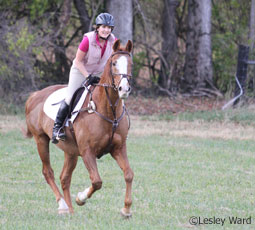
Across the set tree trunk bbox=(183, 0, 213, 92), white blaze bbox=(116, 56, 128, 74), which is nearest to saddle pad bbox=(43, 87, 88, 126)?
white blaze bbox=(116, 56, 128, 74)

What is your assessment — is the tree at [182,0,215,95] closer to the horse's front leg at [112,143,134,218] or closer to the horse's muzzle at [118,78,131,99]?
the horse's front leg at [112,143,134,218]

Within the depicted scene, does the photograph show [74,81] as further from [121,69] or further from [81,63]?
[121,69]

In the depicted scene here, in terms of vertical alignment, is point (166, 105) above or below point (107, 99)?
below

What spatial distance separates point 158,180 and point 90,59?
325 centimetres

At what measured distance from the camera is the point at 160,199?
8.44m

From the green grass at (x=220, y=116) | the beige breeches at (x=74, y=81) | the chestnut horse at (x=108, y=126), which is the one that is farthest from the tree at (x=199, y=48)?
the chestnut horse at (x=108, y=126)

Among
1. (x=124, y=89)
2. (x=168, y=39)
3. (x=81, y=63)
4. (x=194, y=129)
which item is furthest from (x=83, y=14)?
(x=124, y=89)

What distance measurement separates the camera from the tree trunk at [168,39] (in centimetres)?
2298

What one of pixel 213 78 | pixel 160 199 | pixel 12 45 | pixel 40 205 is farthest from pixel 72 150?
pixel 213 78

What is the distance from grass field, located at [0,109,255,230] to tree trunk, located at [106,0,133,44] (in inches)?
185

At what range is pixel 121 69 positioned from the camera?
658 centimetres

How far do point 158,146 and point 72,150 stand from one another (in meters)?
5.87

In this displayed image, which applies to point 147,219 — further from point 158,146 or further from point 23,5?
point 23,5

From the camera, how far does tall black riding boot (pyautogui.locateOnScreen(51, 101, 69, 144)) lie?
7773mm
